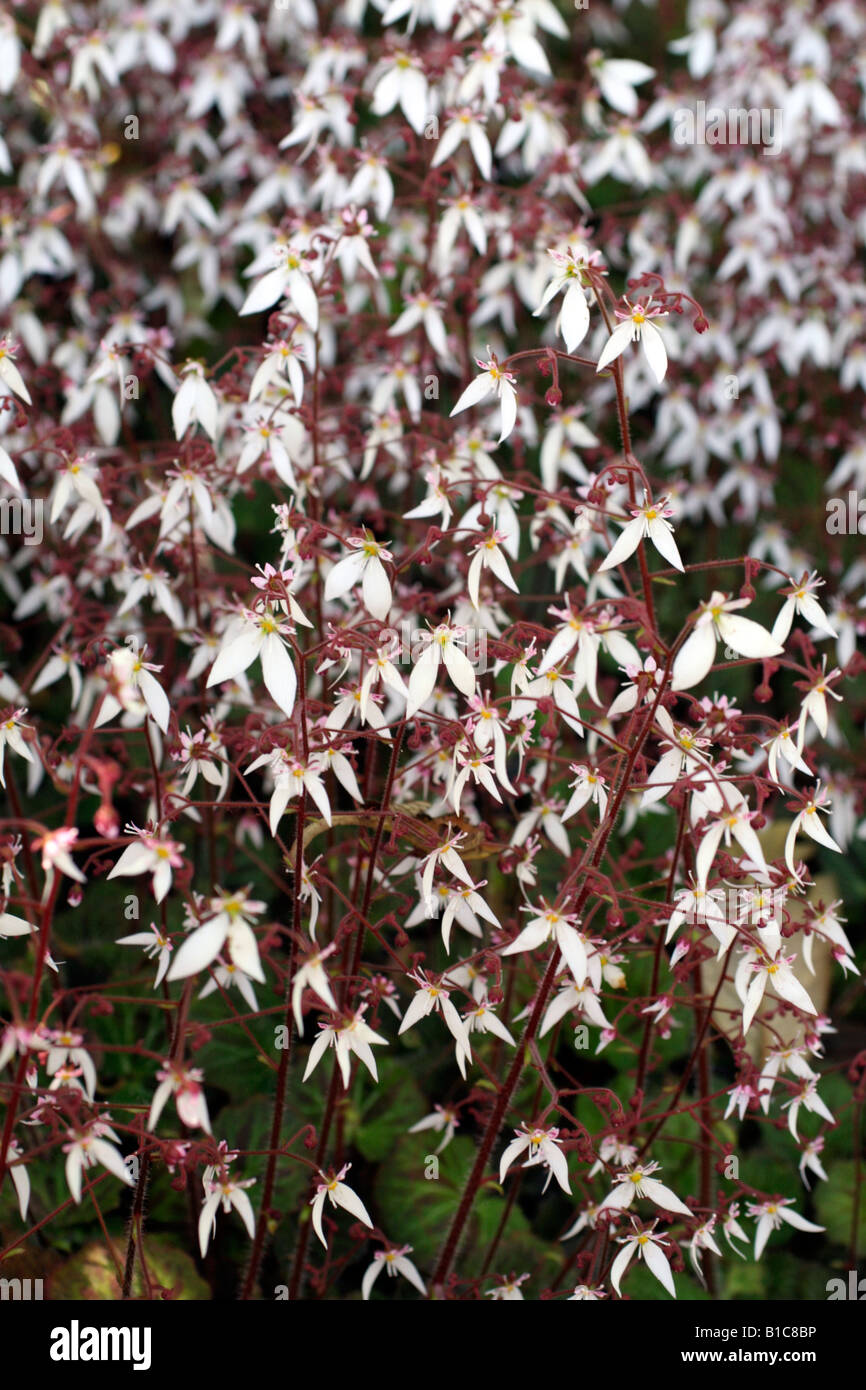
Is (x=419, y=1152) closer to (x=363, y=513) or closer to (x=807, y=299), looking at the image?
(x=363, y=513)

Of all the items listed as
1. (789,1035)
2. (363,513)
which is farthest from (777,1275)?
(363,513)

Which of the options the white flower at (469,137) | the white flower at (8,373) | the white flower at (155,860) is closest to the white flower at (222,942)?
the white flower at (155,860)

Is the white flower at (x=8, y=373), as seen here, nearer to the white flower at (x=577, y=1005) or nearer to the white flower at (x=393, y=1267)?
the white flower at (x=577, y=1005)

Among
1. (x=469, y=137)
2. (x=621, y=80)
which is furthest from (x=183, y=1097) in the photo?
(x=621, y=80)

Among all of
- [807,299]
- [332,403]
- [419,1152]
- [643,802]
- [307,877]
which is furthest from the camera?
[807,299]

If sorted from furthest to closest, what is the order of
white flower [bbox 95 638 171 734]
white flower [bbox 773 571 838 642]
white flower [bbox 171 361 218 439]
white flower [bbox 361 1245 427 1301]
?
white flower [bbox 171 361 218 439], white flower [bbox 361 1245 427 1301], white flower [bbox 773 571 838 642], white flower [bbox 95 638 171 734]

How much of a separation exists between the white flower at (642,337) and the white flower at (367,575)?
0.28m

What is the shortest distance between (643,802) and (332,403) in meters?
1.17

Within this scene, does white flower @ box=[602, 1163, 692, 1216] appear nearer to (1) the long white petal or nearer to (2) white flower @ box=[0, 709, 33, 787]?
(1) the long white petal

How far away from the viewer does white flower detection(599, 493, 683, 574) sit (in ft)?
3.78

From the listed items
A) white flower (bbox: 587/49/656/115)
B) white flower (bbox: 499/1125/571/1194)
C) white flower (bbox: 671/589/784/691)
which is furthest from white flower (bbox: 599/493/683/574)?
white flower (bbox: 587/49/656/115)

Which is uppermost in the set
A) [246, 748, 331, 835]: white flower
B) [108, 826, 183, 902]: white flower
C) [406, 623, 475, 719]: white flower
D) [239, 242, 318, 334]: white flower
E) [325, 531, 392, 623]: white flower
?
[239, 242, 318, 334]: white flower

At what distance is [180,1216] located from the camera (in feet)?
5.63

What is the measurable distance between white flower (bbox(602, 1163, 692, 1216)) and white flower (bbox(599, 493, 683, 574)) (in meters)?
0.61
